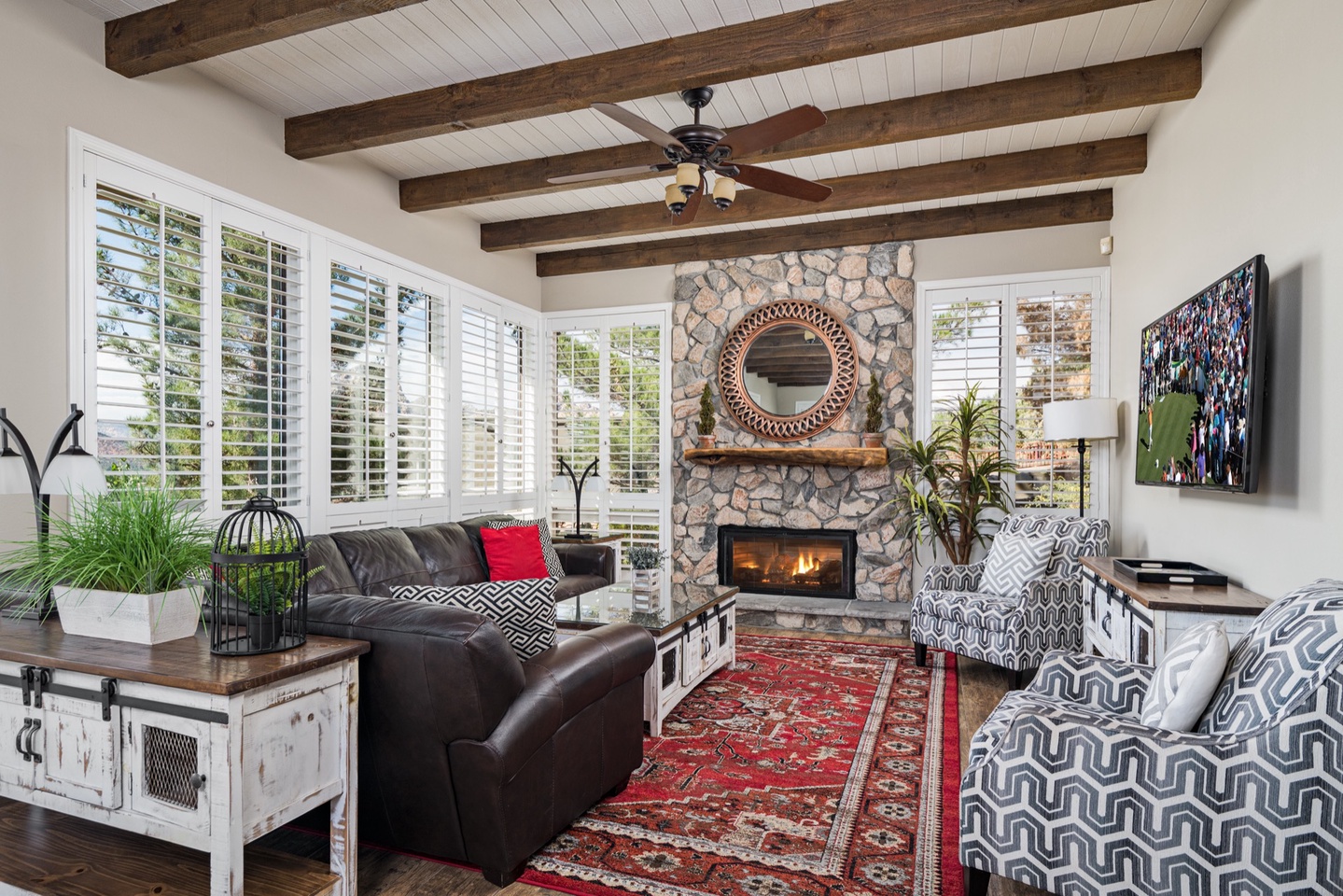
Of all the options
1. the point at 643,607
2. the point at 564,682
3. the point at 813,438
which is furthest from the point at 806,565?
the point at 564,682

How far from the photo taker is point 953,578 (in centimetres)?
484

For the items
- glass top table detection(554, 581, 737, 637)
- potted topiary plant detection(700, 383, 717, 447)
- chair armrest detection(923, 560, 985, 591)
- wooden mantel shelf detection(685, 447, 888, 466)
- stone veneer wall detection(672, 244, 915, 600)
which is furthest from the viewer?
potted topiary plant detection(700, 383, 717, 447)

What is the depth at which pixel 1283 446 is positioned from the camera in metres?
2.82

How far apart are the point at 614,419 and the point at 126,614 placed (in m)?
4.87

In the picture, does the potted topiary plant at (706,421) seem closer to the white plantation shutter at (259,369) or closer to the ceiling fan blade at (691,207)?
the ceiling fan blade at (691,207)

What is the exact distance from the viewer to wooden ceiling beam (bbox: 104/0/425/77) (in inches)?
112

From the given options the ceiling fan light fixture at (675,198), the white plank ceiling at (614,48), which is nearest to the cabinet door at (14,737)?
the white plank ceiling at (614,48)

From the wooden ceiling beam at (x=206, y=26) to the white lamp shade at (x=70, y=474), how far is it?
1.70m

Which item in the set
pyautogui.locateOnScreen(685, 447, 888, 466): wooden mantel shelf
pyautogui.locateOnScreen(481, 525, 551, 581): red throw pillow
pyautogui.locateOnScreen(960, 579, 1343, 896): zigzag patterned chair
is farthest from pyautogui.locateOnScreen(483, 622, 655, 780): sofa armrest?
pyautogui.locateOnScreen(685, 447, 888, 466): wooden mantel shelf

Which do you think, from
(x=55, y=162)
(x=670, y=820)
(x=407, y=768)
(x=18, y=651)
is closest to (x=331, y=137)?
(x=55, y=162)

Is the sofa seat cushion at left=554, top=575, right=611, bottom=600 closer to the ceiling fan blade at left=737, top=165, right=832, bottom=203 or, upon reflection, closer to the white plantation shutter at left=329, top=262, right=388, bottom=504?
the white plantation shutter at left=329, top=262, right=388, bottom=504

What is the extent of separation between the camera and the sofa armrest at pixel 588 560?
18.2ft

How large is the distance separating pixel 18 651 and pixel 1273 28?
4.34 meters

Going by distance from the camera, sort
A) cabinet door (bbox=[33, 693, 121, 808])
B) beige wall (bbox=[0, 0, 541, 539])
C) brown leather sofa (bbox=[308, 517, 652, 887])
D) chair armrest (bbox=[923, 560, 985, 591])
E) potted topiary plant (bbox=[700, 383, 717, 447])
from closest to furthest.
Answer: cabinet door (bbox=[33, 693, 121, 808]) → brown leather sofa (bbox=[308, 517, 652, 887]) → beige wall (bbox=[0, 0, 541, 539]) → chair armrest (bbox=[923, 560, 985, 591]) → potted topiary plant (bbox=[700, 383, 717, 447])
